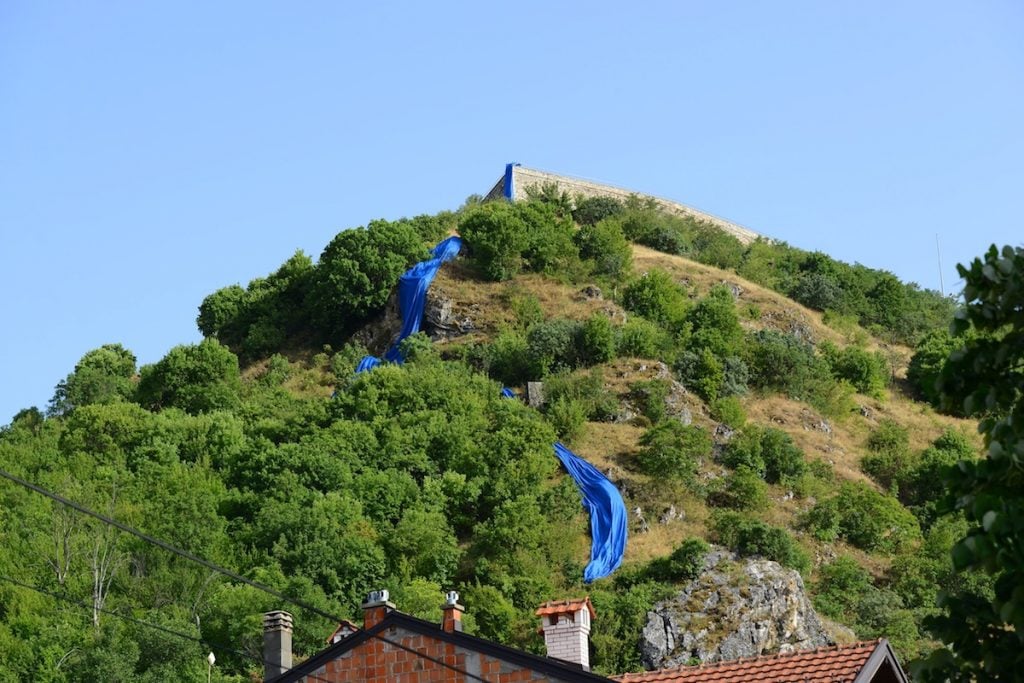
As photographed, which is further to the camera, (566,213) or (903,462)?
(566,213)

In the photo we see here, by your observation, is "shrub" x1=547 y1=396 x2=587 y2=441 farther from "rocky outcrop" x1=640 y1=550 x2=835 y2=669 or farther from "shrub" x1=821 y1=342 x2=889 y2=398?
"shrub" x1=821 y1=342 x2=889 y2=398

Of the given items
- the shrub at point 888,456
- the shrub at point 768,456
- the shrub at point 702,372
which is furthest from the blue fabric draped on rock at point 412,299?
the shrub at point 888,456

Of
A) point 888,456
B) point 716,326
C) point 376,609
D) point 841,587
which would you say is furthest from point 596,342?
point 376,609

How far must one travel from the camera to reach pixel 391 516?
60562mm

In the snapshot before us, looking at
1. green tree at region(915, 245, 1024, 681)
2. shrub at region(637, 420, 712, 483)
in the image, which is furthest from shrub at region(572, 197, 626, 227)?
green tree at region(915, 245, 1024, 681)

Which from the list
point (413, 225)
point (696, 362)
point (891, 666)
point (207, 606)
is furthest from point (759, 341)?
point (891, 666)

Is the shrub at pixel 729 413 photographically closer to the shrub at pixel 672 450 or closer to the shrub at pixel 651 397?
the shrub at pixel 651 397

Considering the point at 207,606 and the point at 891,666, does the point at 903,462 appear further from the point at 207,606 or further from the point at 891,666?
the point at 891,666

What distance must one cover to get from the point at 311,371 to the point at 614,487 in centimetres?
1926

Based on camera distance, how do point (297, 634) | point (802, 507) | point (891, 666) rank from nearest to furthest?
point (891, 666), point (297, 634), point (802, 507)

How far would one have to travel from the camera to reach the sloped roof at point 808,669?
71.6ft

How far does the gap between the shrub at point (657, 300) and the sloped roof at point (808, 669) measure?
50.9 metres

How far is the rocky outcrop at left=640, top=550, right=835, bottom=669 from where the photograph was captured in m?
50.5

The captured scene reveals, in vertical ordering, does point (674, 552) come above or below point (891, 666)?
above
